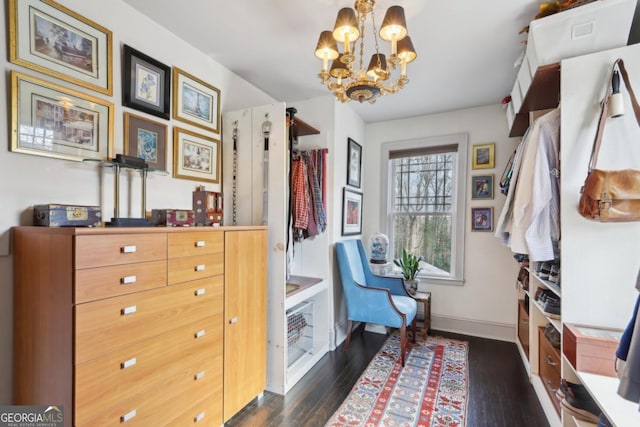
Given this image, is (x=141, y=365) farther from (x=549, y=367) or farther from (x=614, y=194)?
(x=549, y=367)

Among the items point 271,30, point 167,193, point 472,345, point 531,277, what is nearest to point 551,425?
point 531,277

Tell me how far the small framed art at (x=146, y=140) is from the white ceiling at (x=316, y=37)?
2.17 ft

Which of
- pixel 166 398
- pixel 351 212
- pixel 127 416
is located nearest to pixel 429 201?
pixel 351 212

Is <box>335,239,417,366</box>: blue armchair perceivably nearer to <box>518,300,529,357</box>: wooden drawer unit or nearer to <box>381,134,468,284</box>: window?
<box>381,134,468,284</box>: window

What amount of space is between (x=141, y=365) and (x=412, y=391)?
6.04 feet

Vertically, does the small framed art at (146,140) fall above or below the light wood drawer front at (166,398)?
above

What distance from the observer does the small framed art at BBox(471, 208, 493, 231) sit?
10.6 feet

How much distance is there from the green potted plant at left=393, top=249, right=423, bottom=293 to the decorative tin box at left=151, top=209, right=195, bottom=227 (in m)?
2.42

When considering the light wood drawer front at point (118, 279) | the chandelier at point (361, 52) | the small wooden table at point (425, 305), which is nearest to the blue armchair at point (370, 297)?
the small wooden table at point (425, 305)

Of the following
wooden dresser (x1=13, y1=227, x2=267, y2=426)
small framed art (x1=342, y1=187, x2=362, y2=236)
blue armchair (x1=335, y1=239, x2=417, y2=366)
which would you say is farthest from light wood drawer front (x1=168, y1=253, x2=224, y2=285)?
small framed art (x1=342, y1=187, x2=362, y2=236)

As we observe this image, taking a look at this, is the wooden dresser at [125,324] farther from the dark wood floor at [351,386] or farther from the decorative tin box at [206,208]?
the dark wood floor at [351,386]

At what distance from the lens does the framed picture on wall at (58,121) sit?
1.30m

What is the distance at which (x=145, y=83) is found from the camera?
5.90ft

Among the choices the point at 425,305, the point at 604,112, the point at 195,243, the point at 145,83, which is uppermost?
the point at 145,83
